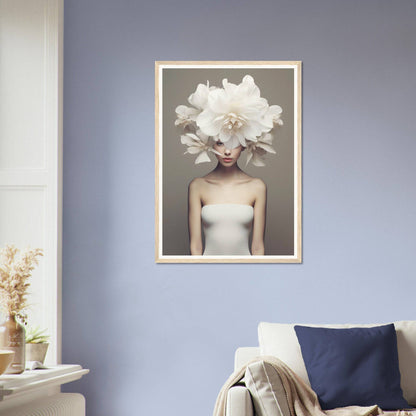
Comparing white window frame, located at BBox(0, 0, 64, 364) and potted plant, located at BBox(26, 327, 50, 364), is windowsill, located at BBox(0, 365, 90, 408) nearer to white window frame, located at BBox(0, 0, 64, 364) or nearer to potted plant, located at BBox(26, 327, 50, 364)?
potted plant, located at BBox(26, 327, 50, 364)

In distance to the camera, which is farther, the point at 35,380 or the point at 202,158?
the point at 202,158

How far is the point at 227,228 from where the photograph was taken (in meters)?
3.87

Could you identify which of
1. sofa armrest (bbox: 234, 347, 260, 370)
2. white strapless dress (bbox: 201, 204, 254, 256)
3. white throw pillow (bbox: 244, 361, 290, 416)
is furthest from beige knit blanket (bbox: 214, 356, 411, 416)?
white strapless dress (bbox: 201, 204, 254, 256)

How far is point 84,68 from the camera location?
12.9ft

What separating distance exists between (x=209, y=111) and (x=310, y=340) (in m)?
1.48

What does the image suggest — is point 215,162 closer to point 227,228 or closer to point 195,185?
point 195,185

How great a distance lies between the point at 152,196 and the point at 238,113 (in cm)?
71

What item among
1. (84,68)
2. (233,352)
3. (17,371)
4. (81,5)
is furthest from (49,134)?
(233,352)

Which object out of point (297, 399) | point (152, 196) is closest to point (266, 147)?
point (152, 196)

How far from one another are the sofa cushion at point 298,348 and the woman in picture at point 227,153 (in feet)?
2.14

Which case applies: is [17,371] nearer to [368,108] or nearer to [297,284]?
[297,284]

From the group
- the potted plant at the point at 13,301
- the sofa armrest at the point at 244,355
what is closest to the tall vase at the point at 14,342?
the potted plant at the point at 13,301

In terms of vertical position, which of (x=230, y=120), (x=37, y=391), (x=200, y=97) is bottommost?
(x=37, y=391)

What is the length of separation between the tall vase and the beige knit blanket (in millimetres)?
960
